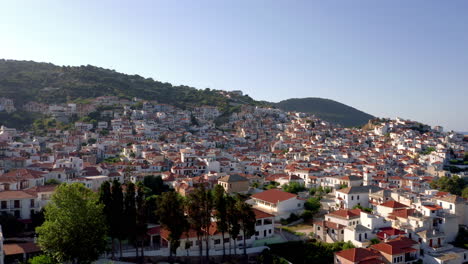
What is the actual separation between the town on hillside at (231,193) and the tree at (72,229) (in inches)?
5.5

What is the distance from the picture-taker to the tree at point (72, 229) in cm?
1858

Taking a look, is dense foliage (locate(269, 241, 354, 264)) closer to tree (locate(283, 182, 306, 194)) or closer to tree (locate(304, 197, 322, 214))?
tree (locate(304, 197, 322, 214))

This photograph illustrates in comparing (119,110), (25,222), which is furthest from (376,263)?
(119,110)

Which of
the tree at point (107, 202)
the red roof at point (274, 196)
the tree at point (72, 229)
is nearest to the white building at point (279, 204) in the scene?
the red roof at point (274, 196)

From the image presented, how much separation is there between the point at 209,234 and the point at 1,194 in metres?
14.8

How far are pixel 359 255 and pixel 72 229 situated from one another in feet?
53.6

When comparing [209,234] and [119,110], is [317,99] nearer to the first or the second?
[119,110]

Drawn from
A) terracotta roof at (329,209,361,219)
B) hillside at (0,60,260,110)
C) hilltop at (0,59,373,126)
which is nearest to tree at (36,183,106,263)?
terracotta roof at (329,209,361,219)

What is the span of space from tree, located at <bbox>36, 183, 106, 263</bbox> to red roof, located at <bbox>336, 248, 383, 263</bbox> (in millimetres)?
14139

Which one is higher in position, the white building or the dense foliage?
the white building

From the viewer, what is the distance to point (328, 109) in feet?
605

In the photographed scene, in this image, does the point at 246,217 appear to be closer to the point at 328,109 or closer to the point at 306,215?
the point at 306,215

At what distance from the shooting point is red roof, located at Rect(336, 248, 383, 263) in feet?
74.4

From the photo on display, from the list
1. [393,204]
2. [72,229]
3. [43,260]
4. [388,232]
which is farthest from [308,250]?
[43,260]
